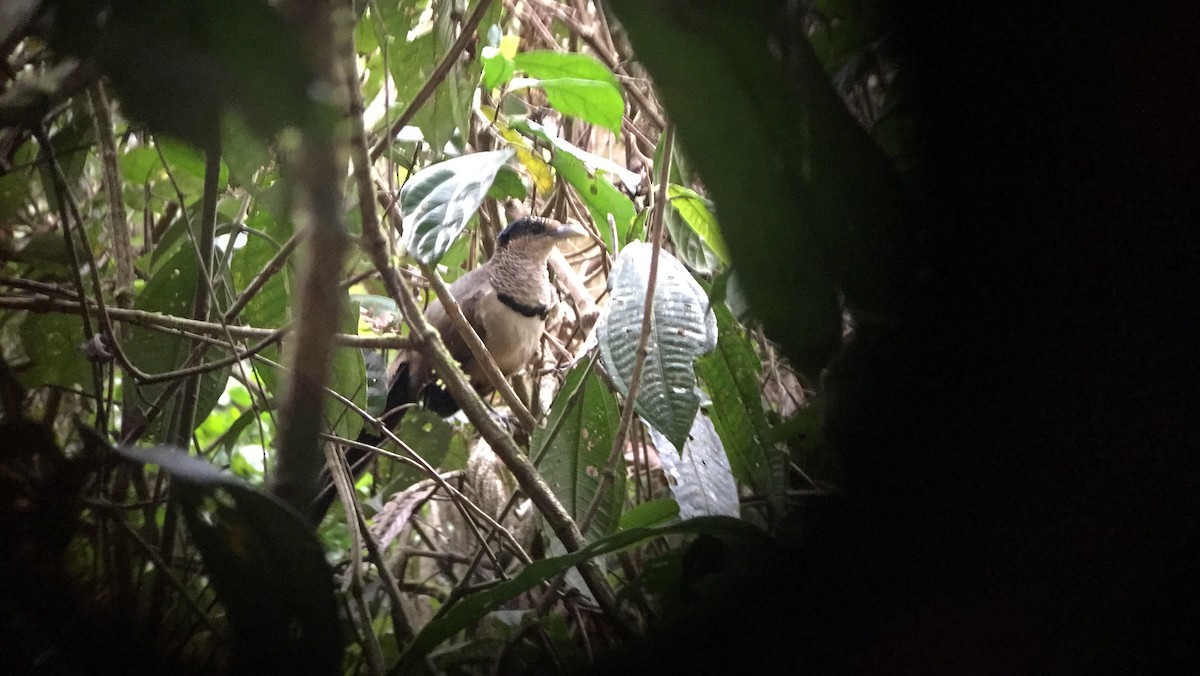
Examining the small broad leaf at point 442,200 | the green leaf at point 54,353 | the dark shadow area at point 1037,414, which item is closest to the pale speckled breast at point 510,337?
the small broad leaf at point 442,200

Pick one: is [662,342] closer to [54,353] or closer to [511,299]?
[54,353]

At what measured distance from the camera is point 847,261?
0.41 meters

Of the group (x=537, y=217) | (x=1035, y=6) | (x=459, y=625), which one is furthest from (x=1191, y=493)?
(x=537, y=217)

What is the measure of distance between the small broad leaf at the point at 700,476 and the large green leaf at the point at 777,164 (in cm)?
32

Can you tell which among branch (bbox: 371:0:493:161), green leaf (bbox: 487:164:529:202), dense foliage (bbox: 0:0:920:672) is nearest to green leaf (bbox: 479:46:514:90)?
dense foliage (bbox: 0:0:920:672)

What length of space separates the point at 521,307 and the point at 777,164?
3.68 ft

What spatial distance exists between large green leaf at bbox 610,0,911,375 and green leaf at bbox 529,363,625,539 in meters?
0.49

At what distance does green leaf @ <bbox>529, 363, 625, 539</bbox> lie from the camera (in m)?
0.88

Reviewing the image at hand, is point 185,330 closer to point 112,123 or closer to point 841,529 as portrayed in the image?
point 112,123

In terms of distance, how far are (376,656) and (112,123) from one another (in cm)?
41

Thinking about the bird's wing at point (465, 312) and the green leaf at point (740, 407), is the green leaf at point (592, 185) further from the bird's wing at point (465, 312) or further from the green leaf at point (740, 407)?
the bird's wing at point (465, 312)

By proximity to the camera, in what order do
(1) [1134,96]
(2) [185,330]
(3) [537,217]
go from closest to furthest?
(1) [1134,96] < (2) [185,330] < (3) [537,217]

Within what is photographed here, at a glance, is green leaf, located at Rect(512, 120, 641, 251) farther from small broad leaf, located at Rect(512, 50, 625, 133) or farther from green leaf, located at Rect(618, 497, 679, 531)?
green leaf, located at Rect(618, 497, 679, 531)

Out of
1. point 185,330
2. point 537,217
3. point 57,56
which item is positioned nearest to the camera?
point 57,56
